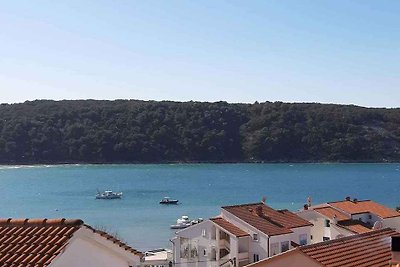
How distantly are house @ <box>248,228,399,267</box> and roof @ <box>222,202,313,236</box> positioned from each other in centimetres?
2095

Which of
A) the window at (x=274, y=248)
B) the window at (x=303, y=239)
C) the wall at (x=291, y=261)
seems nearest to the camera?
the wall at (x=291, y=261)

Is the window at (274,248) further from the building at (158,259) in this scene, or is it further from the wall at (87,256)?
the wall at (87,256)

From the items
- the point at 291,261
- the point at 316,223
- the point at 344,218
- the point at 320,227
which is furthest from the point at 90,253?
the point at 344,218

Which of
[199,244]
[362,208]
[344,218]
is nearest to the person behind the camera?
[199,244]

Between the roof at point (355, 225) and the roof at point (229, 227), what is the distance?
673 centimetres

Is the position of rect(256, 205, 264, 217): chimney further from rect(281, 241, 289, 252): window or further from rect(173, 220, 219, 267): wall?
rect(173, 220, 219, 267): wall

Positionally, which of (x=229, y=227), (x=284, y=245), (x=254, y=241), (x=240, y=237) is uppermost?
(x=229, y=227)

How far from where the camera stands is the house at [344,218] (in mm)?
39062

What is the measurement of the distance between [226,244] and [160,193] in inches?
3801

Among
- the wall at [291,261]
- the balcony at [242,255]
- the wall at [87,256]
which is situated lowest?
the balcony at [242,255]

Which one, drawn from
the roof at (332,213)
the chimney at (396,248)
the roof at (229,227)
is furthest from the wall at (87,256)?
the roof at (332,213)

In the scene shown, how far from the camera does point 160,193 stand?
132 meters

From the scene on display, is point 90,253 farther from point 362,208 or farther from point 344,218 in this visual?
point 362,208

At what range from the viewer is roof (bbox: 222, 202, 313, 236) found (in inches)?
1383
